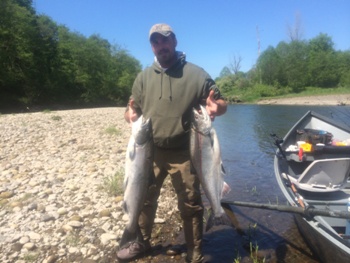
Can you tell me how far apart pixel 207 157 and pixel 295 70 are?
7419cm

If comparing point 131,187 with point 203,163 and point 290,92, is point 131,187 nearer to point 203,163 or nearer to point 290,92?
point 203,163

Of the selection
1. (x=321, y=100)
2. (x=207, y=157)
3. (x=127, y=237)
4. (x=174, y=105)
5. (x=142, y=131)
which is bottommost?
(x=127, y=237)

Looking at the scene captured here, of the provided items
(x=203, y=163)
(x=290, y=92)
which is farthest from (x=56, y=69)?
(x=290, y=92)

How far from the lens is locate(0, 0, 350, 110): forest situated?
33.7 metres

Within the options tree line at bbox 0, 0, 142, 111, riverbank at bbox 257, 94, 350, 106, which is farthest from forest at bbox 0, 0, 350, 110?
riverbank at bbox 257, 94, 350, 106

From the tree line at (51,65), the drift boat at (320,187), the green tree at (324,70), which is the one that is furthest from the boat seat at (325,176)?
the green tree at (324,70)

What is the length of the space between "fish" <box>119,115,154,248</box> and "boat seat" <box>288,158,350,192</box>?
10.9ft

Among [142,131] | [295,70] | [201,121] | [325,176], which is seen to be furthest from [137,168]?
[295,70]

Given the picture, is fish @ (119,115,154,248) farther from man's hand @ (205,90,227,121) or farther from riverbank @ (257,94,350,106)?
riverbank @ (257,94,350,106)

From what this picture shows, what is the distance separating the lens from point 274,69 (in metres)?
74.1

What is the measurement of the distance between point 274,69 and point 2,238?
76.4 m

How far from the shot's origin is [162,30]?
3.55 m

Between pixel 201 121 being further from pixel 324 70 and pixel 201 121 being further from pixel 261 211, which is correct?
pixel 324 70

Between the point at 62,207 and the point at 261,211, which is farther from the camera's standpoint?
the point at 261,211
